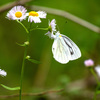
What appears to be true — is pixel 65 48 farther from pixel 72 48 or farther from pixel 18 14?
pixel 18 14

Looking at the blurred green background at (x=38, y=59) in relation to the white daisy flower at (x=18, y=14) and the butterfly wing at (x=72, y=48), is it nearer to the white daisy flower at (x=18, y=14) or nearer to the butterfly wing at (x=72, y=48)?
the butterfly wing at (x=72, y=48)

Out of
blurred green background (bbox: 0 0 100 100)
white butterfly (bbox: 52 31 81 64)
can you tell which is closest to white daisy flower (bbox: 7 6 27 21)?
white butterfly (bbox: 52 31 81 64)

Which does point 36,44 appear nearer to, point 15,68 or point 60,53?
point 15,68

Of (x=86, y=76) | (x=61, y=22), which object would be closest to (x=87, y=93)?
(x=86, y=76)

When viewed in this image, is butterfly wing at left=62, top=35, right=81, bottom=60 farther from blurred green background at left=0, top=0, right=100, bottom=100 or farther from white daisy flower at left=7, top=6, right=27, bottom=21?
blurred green background at left=0, top=0, right=100, bottom=100

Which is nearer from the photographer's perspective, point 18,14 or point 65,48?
point 18,14

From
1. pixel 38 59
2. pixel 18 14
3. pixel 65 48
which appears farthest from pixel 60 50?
pixel 38 59
